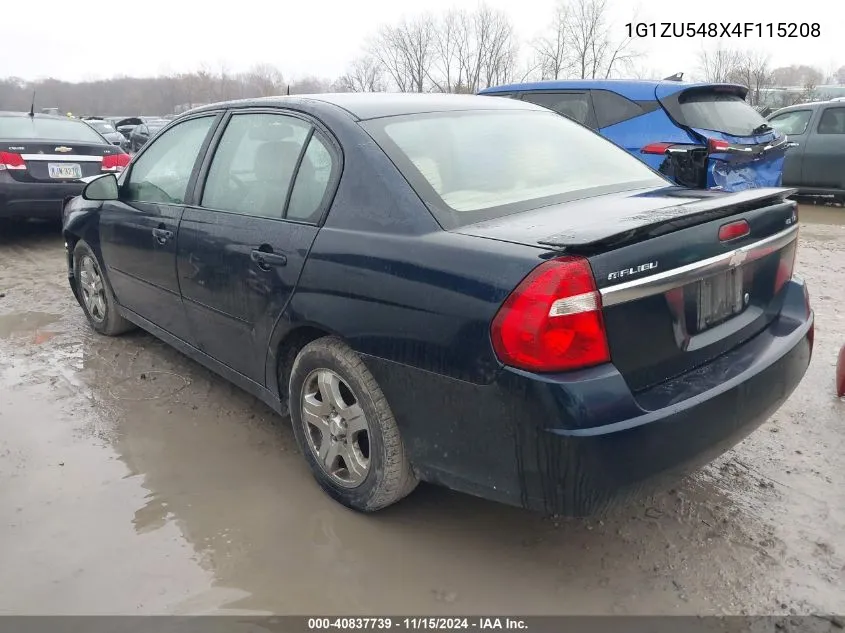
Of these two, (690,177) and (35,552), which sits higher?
(690,177)

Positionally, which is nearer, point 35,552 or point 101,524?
point 35,552

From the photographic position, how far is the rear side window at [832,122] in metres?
10.2

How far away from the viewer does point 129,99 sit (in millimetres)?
75312

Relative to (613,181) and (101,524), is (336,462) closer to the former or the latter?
(101,524)

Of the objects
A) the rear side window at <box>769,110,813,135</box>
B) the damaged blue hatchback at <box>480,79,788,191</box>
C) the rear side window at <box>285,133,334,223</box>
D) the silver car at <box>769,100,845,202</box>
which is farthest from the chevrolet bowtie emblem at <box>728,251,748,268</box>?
the rear side window at <box>769,110,813,135</box>

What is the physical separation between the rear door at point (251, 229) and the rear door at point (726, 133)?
4124mm

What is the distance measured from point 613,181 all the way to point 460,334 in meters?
1.18

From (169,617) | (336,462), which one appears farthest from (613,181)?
(169,617)

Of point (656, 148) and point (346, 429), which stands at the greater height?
point (656, 148)

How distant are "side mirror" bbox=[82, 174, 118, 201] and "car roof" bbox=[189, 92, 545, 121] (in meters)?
1.05

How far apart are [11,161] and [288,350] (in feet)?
19.4

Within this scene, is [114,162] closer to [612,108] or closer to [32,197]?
[32,197]

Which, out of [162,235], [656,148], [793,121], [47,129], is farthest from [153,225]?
[793,121]

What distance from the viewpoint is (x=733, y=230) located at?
227 centimetres
